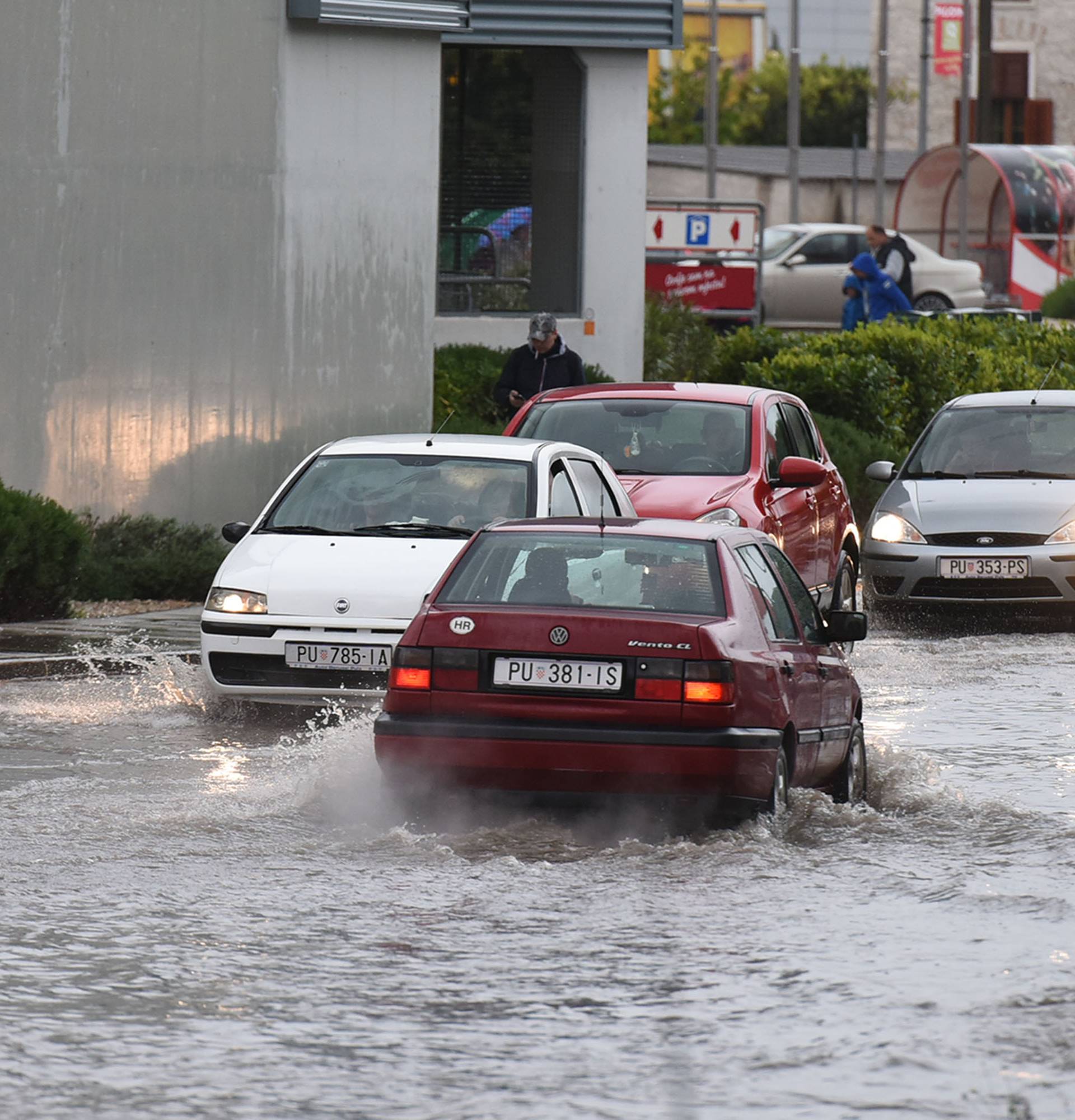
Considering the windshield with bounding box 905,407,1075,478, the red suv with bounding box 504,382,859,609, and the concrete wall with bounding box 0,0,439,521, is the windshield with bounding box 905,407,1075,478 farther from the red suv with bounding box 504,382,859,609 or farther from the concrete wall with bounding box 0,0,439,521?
the concrete wall with bounding box 0,0,439,521

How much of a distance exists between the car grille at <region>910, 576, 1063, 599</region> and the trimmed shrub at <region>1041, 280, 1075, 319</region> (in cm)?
3190

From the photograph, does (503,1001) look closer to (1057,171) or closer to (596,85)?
(596,85)

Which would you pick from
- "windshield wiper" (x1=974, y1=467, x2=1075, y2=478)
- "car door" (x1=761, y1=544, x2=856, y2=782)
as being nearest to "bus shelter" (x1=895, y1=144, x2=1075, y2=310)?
"windshield wiper" (x1=974, y1=467, x2=1075, y2=478)

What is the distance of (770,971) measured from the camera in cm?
660

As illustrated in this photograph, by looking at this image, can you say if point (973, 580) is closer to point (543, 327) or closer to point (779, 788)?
point (543, 327)

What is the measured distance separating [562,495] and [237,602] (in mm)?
2041

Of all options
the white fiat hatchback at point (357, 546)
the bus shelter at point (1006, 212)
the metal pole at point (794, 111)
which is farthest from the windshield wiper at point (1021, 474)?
the metal pole at point (794, 111)

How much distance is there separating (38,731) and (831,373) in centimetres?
1421

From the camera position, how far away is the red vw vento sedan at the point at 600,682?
26.8 ft

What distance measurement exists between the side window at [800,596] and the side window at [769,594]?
0.12 metres

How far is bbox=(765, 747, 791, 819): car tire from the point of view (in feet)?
27.1

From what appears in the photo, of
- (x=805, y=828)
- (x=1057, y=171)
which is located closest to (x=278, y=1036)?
(x=805, y=828)

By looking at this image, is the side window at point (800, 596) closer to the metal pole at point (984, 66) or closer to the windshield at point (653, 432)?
the windshield at point (653, 432)

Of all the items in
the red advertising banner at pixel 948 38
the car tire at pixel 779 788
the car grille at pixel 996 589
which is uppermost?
the red advertising banner at pixel 948 38
